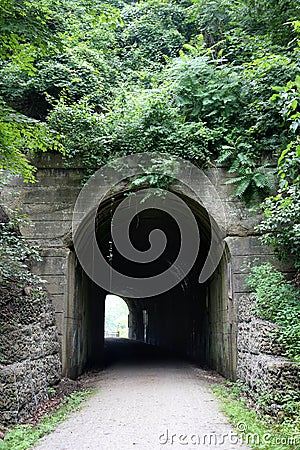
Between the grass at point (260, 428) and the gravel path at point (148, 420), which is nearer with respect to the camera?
the grass at point (260, 428)

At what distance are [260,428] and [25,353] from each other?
3872 mm

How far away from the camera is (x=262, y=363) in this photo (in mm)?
6859

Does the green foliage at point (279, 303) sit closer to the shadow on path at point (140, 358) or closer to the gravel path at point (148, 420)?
the gravel path at point (148, 420)

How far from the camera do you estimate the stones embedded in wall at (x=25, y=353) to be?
613 cm

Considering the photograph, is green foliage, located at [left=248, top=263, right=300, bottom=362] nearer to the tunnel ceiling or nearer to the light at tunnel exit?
the tunnel ceiling

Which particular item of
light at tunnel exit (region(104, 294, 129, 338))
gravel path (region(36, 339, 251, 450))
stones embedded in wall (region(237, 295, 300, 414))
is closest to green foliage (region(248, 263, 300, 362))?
stones embedded in wall (region(237, 295, 300, 414))

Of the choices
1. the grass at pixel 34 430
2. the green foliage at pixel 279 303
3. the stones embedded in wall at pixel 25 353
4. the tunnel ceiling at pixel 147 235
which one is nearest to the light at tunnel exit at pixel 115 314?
the tunnel ceiling at pixel 147 235

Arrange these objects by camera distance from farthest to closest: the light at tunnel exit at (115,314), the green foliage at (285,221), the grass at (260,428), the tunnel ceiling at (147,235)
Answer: the light at tunnel exit at (115,314), the tunnel ceiling at (147,235), the green foliage at (285,221), the grass at (260,428)

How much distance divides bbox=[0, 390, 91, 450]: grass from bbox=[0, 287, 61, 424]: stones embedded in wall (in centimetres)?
27

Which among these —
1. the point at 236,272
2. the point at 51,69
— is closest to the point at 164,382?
the point at 236,272

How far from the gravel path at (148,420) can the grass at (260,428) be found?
148mm

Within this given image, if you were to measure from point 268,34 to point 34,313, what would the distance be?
27.7 ft

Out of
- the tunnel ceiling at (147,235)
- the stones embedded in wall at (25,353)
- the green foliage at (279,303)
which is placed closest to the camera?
the stones embedded in wall at (25,353)

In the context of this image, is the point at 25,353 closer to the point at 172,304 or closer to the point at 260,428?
the point at 260,428
